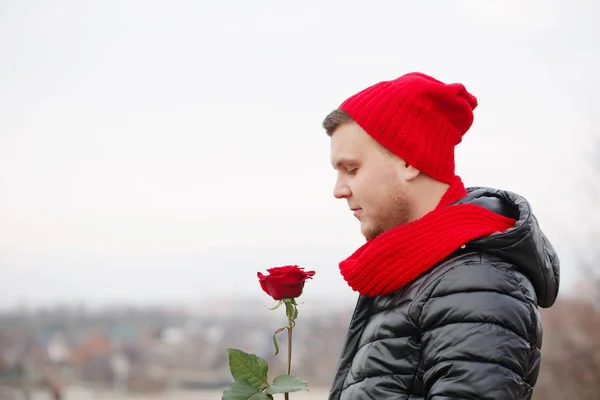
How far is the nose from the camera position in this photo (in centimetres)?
120

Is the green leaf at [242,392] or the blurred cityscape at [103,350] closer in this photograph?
the green leaf at [242,392]

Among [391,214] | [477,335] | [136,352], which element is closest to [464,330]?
[477,335]

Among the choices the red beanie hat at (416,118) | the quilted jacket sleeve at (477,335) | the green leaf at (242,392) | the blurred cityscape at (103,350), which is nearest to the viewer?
the quilted jacket sleeve at (477,335)

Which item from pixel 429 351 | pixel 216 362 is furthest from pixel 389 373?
pixel 216 362

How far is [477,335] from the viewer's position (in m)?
0.97

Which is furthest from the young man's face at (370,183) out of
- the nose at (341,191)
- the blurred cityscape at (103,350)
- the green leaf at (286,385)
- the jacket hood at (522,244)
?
the blurred cityscape at (103,350)

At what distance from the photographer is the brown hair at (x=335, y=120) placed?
1.22 m

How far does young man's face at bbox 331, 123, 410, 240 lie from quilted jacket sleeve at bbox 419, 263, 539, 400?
6.9 inches

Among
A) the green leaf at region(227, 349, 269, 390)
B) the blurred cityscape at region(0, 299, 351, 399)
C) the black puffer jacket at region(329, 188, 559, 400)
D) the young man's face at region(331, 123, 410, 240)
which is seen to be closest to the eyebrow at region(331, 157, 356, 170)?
the young man's face at region(331, 123, 410, 240)

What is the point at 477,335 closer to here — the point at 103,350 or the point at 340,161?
the point at 340,161

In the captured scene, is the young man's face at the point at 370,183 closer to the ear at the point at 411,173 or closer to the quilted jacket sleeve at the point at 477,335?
the ear at the point at 411,173

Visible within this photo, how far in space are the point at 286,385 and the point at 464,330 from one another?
0.96 ft

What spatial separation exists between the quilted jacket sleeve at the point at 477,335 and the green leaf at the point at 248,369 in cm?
26

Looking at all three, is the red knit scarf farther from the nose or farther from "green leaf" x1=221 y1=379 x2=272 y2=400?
"green leaf" x1=221 y1=379 x2=272 y2=400
